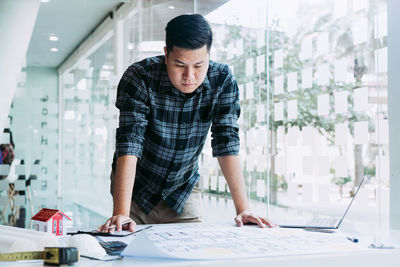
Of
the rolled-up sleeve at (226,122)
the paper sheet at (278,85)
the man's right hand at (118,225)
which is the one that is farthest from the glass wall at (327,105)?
the man's right hand at (118,225)

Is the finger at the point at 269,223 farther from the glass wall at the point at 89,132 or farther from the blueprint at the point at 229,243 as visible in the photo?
the glass wall at the point at 89,132

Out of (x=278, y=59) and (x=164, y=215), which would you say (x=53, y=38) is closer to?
(x=278, y=59)

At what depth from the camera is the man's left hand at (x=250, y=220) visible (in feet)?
4.37

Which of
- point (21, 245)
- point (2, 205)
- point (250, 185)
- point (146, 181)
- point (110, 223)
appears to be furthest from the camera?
point (2, 205)

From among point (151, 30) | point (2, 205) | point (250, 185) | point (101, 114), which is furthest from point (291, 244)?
point (101, 114)

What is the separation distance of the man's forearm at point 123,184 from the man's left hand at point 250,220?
0.33 m

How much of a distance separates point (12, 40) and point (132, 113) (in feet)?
11.9

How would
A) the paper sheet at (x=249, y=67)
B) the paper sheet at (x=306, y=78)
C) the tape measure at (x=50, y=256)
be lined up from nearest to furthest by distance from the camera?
1. the tape measure at (x=50, y=256)
2. the paper sheet at (x=306, y=78)
3. the paper sheet at (x=249, y=67)

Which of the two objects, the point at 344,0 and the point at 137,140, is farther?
the point at 344,0

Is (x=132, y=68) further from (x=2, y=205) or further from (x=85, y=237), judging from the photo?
(x=2, y=205)

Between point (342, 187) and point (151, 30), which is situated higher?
point (151, 30)

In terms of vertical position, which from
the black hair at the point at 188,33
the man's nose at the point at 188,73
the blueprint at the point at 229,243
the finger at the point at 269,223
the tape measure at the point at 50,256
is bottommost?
the finger at the point at 269,223

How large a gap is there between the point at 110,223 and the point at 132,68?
0.57m

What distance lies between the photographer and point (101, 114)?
5.78 meters
